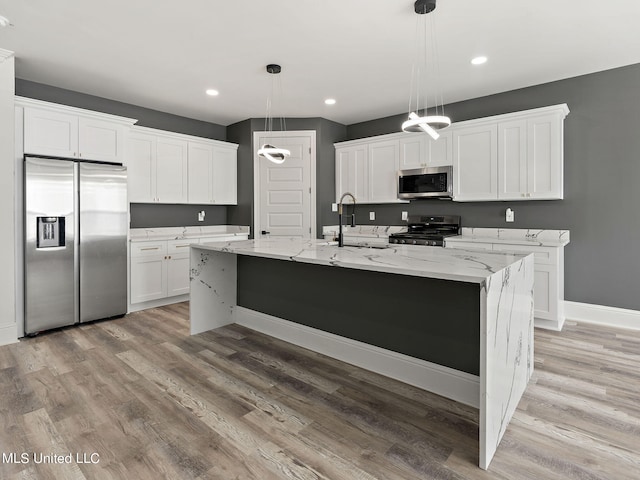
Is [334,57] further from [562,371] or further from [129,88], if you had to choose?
[562,371]

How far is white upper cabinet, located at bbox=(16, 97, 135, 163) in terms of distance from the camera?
3467 millimetres

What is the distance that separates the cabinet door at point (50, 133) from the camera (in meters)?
3.45

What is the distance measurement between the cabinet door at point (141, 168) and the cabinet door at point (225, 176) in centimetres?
96

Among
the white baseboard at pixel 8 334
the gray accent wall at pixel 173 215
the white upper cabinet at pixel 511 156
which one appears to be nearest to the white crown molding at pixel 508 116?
the white upper cabinet at pixel 511 156

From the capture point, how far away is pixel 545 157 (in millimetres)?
3807

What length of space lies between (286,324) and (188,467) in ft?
5.39

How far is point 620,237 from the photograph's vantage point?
3689mm

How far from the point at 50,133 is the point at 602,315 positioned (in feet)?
20.0

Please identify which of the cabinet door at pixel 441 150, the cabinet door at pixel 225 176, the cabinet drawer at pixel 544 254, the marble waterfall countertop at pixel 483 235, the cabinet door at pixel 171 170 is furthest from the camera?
the cabinet door at pixel 225 176

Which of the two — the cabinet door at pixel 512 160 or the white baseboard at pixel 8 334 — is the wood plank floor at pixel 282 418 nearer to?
the white baseboard at pixel 8 334

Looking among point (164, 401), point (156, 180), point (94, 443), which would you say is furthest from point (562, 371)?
point (156, 180)

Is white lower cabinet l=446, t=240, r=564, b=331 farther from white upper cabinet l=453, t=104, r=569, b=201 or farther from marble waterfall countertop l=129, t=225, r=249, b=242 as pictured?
marble waterfall countertop l=129, t=225, r=249, b=242

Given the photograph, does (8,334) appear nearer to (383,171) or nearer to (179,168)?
(179,168)

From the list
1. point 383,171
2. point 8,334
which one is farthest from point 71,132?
point 383,171
